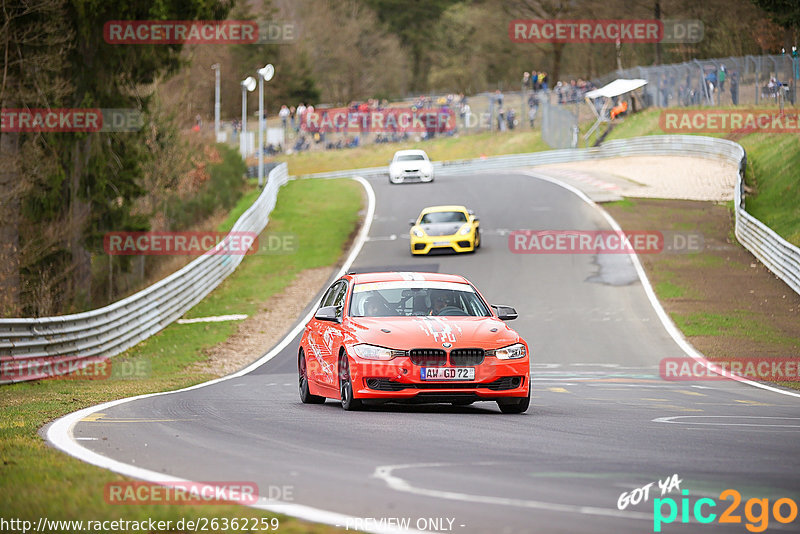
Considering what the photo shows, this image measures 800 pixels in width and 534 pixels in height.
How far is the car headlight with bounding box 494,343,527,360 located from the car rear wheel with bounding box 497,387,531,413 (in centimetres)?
39

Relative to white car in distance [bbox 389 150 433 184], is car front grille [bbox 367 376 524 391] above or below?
below

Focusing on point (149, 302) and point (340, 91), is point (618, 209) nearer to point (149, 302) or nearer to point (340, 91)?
point (149, 302)

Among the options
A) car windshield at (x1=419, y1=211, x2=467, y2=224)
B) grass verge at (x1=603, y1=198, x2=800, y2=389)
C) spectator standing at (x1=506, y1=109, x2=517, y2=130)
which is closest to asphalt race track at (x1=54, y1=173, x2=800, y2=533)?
grass verge at (x1=603, y1=198, x2=800, y2=389)

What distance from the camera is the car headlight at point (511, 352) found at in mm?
11125

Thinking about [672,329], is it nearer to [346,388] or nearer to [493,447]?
[346,388]

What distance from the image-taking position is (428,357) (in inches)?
431

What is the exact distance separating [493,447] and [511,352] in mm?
3128

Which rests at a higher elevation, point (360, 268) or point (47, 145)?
point (47, 145)

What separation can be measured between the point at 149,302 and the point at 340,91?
9119 centimetres

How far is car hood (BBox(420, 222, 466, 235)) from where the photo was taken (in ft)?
111

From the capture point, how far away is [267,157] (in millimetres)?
83062

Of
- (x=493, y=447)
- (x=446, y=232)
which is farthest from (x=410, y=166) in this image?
(x=493, y=447)

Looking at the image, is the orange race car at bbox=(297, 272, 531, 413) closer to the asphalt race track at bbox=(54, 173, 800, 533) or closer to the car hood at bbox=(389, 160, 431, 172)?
the asphalt race track at bbox=(54, 173, 800, 533)

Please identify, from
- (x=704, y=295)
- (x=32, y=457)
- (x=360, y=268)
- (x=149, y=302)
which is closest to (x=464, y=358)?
(x=32, y=457)
